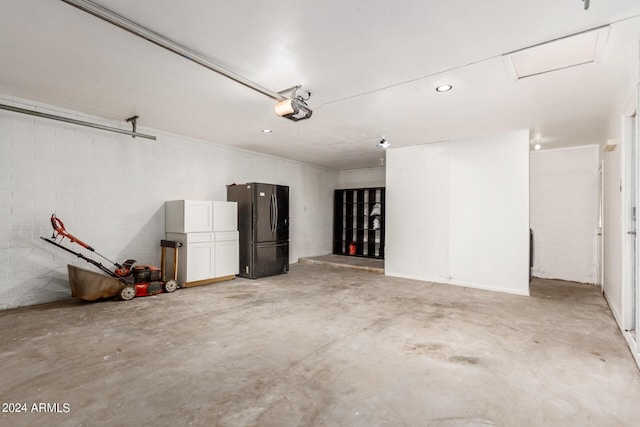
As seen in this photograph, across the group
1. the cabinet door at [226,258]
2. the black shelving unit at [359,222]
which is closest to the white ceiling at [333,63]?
the cabinet door at [226,258]

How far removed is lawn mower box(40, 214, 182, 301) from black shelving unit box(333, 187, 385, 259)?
17.8 ft

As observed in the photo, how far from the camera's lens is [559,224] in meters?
6.25

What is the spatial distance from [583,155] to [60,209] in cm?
936

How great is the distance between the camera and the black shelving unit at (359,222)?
877 centimetres

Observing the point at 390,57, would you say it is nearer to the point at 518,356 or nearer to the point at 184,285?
the point at 518,356

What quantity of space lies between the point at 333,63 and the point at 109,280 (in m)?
4.22

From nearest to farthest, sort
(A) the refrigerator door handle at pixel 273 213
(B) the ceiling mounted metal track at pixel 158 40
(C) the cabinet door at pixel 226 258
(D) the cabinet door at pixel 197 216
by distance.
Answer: (B) the ceiling mounted metal track at pixel 158 40
(D) the cabinet door at pixel 197 216
(C) the cabinet door at pixel 226 258
(A) the refrigerator door handle at pixel 273 213

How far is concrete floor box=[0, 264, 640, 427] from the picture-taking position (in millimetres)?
1963

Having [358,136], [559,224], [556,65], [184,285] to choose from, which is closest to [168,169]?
[184,285]

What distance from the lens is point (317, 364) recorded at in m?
2.60

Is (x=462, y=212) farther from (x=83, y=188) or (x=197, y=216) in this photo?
(x=83, y=188)

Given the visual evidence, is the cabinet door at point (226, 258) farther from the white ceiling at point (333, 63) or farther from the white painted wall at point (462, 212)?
→ the white painted wall at point (462, 212)

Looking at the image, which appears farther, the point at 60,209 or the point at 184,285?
the point at 184,285

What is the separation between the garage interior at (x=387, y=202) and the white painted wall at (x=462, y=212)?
4 centimetres
